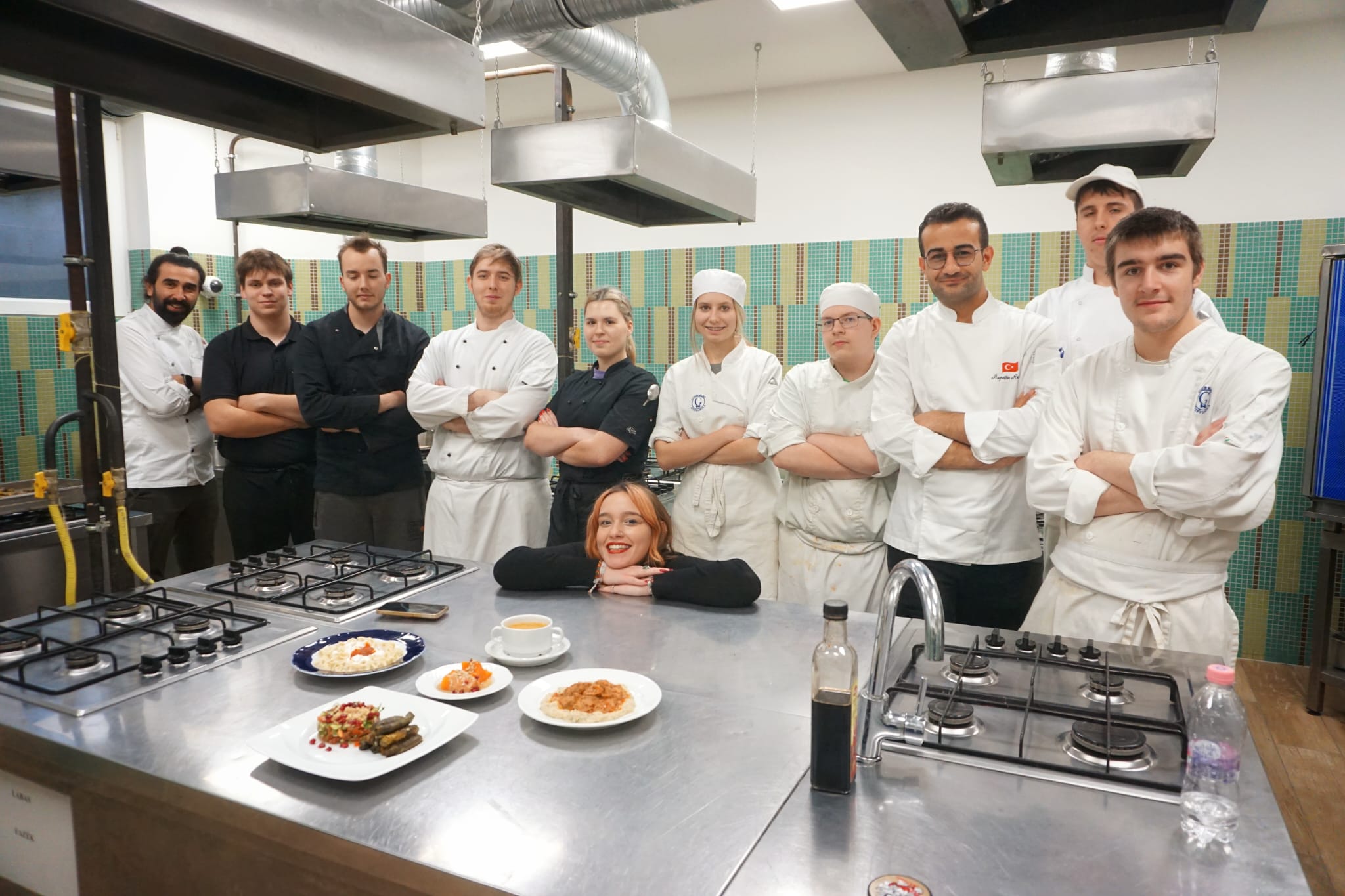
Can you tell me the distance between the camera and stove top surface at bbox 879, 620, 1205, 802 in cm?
120

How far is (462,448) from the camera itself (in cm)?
318

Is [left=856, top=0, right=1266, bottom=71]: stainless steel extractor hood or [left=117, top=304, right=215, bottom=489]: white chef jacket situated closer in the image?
[left=856, top=0, right=1266, bottom=71]: stainless steel extractor hood

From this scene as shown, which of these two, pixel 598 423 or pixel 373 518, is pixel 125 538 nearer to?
pixel 373 518

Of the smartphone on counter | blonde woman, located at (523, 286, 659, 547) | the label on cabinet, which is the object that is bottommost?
the label on cabinet

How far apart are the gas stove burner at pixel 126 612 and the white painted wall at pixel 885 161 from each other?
2383mm

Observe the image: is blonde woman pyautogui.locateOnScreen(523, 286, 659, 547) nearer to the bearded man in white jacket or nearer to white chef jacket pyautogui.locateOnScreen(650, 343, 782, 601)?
white chef jacket pyautogui.locateOnScreen(650, 343, 782, 601)

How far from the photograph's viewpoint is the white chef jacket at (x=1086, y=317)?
2.56 meters

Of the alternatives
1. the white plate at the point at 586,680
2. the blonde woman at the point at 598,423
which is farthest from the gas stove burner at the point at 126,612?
the blonde woman at the point at 598,423

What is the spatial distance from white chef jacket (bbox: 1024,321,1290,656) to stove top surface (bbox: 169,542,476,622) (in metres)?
1.55

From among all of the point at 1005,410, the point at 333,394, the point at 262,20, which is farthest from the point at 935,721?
the point at 333,394

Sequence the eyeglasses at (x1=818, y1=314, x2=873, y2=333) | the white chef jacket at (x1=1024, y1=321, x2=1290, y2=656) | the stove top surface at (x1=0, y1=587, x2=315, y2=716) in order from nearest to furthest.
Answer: the stove top surface at (x1=0, y1=587, x2=315, y2=716), the white chef jacket at (x1=1024, y1=321, x2=1290, y2=656), the eyeglasses at (x1=818, y1=314, x2=873, y2=333)

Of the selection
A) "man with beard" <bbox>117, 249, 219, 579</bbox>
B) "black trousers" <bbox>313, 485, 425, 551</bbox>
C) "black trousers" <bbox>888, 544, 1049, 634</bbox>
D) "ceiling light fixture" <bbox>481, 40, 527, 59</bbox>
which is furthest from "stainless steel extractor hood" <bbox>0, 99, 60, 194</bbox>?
"black trousers" <bbox>888, 544, 1049, 634</bbox>

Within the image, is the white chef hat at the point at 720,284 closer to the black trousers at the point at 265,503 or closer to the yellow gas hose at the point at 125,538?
the black trousers at the point at 265,503

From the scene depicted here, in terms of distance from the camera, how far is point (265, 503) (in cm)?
338
